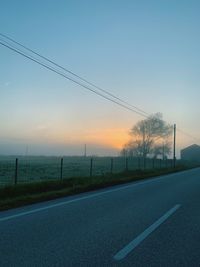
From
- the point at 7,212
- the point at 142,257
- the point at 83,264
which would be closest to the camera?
the point at 83,264

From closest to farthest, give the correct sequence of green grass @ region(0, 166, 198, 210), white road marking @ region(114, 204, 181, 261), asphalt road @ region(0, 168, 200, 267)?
asphalt road @ region(0, 168, 200, 267) → white road marking @ region(114, 204, 181, 261) → green grass @ region(0, 166, 198, 210)

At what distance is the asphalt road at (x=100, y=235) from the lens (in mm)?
6043

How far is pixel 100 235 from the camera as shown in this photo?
7.73 metres

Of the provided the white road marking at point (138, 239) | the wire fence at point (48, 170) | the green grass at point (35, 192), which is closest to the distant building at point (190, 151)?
the wire fence at point (48, 170)

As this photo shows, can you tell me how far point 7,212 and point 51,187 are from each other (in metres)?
7.54

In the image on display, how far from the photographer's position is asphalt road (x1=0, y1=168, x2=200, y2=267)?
19.8 ft

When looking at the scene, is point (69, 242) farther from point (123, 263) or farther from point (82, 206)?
point (82, 206)

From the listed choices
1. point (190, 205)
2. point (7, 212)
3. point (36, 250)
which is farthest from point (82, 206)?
point (36, 250)

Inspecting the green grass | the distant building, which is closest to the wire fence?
the green grass

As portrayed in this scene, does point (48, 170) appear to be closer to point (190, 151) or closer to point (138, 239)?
point (138, 239)

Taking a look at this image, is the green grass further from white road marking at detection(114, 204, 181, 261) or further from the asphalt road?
white road marking at detection(114, 204, 181, 261)

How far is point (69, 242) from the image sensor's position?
7.09m

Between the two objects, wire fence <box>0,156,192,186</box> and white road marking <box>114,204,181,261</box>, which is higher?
wire fence <box>0,156,192,186</box>

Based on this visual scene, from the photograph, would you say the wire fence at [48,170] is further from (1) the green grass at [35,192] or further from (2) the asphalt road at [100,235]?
(2) the asphalt road at [100,235]
